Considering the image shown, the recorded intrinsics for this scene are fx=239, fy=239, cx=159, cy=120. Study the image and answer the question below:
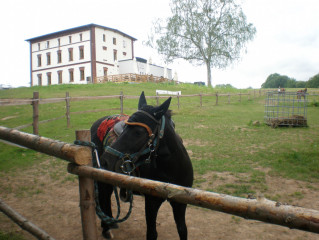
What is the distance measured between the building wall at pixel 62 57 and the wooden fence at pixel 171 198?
34.2 metres

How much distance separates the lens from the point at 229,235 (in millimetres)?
3213

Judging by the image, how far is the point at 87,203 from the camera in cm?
181

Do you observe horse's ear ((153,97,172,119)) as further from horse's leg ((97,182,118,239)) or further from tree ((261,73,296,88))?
tree ((261,73,296,88))

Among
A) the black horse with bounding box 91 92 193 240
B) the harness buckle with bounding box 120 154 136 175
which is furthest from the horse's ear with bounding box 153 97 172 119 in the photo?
the harness buckle with bounding box 120 154 136 175

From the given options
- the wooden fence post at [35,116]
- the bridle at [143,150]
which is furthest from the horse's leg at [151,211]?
the wooden fence post at [35,116]

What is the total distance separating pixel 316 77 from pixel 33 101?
57.2 meters

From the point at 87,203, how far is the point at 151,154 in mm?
906

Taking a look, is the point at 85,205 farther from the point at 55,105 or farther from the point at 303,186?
the point at 55,105

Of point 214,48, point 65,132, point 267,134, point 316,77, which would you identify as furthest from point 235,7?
point 316,77

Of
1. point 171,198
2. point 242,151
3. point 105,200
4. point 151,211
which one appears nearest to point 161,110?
point 151,211

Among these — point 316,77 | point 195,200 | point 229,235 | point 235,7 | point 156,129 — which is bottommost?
point 229,235

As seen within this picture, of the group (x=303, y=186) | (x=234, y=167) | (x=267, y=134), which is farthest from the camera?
(x=267, y=134)

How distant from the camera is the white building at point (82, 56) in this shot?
3406 centimetres

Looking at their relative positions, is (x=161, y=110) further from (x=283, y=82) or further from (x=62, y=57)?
(x=283, y=82)
